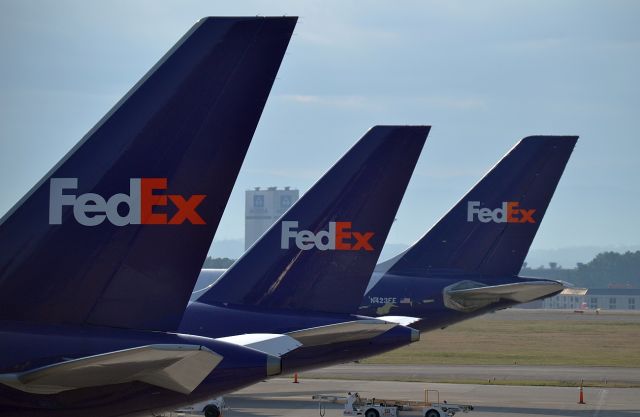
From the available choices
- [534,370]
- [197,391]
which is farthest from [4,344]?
[534,370]

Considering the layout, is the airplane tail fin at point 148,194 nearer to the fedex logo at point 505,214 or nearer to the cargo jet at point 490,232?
the cargo jet at point 490,232

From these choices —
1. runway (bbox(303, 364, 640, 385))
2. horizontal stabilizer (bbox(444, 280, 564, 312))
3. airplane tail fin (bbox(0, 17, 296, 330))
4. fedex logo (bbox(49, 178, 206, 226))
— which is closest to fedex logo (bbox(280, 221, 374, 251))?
horizontal stabilizer (bbox(444, 280, 564, 312))

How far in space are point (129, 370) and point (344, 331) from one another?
11093 millimetres

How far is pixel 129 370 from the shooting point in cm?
1129

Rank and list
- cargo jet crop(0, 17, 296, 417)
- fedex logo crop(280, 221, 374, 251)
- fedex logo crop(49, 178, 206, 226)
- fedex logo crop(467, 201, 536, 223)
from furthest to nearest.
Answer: fedex logo crop(467, 201, 536, 223)
fedex logo crop(280, 221, 374, 251)
fedex logo crop(49, 178, 206, 226)
cargo jet crop(0, 17, 296, 417)

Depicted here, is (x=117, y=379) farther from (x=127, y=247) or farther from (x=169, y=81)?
(x=169, y=81)

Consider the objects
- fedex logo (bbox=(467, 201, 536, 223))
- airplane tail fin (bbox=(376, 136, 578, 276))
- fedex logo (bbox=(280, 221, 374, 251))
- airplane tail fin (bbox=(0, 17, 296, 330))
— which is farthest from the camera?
fedex logo (bbox=(467, 201, 536, 223))

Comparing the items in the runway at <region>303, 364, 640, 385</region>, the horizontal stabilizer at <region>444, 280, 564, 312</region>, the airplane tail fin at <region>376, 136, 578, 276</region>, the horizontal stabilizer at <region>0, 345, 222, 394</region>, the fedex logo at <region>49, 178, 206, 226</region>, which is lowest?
the runway at <region>303, 364, 640, 385</region>

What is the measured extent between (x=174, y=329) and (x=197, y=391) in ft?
4.02

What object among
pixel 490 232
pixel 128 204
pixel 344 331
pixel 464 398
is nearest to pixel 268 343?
pixel 128 204

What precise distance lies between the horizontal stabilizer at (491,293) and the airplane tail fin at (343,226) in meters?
11.2

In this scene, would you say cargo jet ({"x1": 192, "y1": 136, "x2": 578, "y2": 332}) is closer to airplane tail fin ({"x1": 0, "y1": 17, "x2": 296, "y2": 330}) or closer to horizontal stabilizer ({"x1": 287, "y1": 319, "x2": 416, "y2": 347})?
horizontal stabilizer ({"x1": 287, "y1": 319, "x2": 416, "y2": 347})

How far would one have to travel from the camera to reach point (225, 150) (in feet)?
43.3

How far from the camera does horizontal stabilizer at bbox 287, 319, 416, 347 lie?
71.7 feet
